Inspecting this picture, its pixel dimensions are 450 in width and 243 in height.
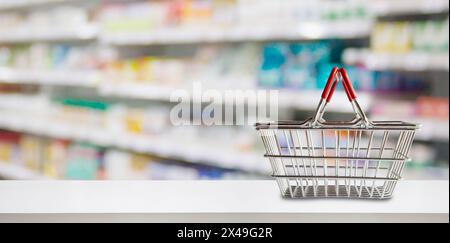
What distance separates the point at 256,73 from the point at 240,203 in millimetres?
2306

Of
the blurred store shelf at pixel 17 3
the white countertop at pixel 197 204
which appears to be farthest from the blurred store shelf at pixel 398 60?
the blurred store shelf at pixel 17 3

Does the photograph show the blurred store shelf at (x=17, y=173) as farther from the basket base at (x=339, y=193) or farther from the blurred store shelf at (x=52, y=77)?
the basket base at (x=339, y=193)

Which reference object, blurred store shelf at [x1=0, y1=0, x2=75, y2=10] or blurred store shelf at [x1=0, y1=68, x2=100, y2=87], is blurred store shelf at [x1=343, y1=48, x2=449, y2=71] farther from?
blurred store shelf at [x1=0, y1=0, x2=75, y2=10]

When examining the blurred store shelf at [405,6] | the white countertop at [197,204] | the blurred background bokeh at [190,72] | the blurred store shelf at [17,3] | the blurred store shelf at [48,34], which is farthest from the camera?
the blurred store shelf at [17,3]

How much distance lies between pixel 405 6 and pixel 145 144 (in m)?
1.84

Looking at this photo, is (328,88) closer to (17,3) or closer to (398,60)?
(398,60)

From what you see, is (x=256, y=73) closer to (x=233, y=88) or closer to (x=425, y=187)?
(x=233, y=88)

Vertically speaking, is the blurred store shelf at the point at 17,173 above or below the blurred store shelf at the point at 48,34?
below

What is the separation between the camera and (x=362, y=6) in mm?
2682

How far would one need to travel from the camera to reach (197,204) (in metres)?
0.92

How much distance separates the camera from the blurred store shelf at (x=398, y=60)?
2.49 m

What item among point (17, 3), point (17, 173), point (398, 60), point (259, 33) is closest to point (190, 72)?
point (259, 33)

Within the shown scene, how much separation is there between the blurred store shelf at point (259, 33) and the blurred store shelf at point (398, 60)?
10cm
